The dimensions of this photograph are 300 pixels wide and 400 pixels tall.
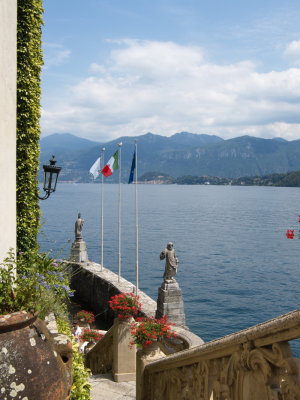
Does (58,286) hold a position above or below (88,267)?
above

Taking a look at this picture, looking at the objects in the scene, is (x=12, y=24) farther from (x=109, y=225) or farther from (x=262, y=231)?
(x=109, y=225)

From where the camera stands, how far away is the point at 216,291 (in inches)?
1442

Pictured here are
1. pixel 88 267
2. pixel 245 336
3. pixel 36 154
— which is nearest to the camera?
pixel 245 336

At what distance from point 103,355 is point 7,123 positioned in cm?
761

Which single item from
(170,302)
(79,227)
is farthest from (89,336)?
(79,227)

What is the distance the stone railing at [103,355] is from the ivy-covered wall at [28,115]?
128 inches

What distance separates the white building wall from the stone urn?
8.86 ft

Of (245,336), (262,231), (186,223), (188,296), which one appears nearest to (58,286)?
(245,336)

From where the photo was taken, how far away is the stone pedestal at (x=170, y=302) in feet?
49.1

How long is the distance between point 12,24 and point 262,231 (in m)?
68.8

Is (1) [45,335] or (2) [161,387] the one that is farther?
(2) [161,387]

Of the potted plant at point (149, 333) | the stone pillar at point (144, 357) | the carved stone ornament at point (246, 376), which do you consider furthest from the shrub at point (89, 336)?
the carved stone ornament at point (246, 376)

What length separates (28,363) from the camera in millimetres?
3277

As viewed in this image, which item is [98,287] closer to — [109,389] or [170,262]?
[170,262]
